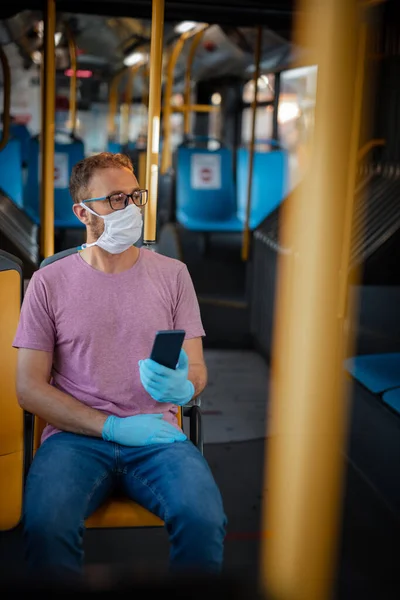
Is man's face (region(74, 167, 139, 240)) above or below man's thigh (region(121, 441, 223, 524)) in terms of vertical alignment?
above

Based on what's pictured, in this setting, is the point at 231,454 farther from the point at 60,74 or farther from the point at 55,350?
the point at 60,74

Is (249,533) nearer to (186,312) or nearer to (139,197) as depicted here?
(186,312)

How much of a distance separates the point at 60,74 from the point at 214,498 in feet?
37.6

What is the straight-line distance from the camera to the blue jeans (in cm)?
181

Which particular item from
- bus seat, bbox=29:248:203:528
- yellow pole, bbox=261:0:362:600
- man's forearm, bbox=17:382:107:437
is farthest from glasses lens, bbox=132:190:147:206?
yellow pole, bbox=261:0:362:600

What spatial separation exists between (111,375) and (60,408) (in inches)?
6.9

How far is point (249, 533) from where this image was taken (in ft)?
9.57

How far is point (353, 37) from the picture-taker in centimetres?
75

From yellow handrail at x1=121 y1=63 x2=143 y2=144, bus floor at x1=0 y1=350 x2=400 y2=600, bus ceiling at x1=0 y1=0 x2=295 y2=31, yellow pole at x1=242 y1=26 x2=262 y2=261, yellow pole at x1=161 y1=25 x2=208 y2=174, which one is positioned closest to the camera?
bus floor at x1=0 y1=350 x2=400 y2=600

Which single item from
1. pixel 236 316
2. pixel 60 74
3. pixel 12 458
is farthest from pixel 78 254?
pixel 60 74

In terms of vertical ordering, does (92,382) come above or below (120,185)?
below

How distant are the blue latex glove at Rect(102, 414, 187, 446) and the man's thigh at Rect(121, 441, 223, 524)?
0.03 metres

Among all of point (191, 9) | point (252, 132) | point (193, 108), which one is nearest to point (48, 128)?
point (191, 9)

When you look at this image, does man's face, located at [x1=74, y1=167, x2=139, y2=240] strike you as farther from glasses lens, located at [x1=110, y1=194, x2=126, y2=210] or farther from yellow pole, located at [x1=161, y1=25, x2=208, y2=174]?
yellow pole, located at [x1=161, y1=25, x2=208, y2=174]
